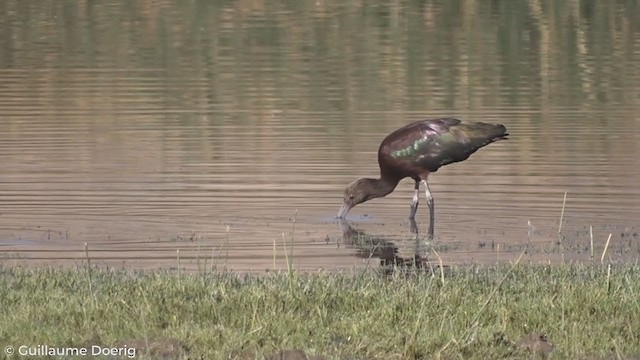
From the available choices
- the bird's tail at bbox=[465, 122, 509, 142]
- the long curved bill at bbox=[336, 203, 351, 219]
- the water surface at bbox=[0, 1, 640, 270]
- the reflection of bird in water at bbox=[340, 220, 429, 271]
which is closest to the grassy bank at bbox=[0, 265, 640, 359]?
the water surface at bbox=[0, 1, 640, 270]

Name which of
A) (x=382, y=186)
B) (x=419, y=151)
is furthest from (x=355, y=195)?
(x=419, y=151)

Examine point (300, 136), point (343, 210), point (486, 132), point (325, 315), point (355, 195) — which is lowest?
point (300, 136)

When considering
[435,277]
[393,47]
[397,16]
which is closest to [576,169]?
[435,277]

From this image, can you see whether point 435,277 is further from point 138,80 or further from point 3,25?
point 3,25

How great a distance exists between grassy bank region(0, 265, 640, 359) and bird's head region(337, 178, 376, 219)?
16.5 feet

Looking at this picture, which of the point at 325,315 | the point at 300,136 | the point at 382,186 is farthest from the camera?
the point at 300,136

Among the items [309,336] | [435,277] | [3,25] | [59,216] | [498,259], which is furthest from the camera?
[3,25]

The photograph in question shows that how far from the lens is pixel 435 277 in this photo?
10.5 metres

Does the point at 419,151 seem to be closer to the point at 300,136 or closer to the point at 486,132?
the point at 486,132

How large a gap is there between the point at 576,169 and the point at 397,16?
26.5 m

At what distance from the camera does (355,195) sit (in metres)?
15.8

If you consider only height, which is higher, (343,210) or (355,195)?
(355,195)

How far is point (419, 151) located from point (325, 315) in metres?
6.88

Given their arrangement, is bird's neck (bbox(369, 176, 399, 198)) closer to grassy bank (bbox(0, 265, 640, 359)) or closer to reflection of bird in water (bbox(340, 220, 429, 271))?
reflection of bird in water (bbox(340, 220, 429, 271))
